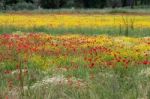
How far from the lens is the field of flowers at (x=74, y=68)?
30.9ft

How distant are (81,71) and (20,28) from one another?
16718mm

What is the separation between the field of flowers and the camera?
30.9 feet

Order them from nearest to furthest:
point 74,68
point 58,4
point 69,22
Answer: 1. point 74,68
2. point 69,22
3. point 58,4

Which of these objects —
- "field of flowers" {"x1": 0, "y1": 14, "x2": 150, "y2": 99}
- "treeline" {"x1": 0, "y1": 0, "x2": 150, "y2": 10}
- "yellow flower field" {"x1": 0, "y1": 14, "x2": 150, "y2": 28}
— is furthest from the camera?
"treeline" {"x1": 0, "y1": 0, "x2": 150, "y2": 10}

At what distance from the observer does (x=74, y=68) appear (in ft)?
41.3

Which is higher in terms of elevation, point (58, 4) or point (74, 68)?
point (74, 68)

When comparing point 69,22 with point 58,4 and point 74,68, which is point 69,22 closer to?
point 74,68

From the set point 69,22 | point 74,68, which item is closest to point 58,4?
point 69,22

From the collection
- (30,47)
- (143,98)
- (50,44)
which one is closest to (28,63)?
(30,47)

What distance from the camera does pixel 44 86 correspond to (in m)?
10.1

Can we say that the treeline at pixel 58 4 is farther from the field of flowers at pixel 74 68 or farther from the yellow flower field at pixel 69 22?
the field of flowers at pixel 74 68

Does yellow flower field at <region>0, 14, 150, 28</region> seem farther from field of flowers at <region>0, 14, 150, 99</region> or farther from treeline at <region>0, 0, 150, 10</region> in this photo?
treeline at <region>0, 0, 150, 10</region>

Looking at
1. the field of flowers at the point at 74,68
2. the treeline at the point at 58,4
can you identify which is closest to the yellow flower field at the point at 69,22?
the field of flowers at the point at 74,68

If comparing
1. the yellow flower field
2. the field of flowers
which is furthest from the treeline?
the field of flowers
